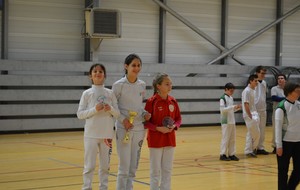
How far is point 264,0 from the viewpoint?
20078 mm

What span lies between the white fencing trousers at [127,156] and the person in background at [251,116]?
4.66m

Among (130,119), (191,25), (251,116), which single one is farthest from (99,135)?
(191,25)

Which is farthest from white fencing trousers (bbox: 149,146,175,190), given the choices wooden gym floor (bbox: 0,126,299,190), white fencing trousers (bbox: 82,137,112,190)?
wooden gym floor (bbox: 0,126,299,190)

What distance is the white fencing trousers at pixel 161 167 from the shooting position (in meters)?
6.05

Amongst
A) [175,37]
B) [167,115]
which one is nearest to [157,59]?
[175,37]

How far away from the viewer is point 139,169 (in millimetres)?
8844

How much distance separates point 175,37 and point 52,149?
818 centimetres

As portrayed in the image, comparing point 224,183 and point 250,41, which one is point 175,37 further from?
point 224,183

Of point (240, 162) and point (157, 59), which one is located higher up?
point (157, 59)

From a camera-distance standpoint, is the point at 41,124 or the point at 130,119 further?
the point at 41,124

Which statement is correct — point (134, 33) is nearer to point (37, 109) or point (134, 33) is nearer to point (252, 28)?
point (37, 109)

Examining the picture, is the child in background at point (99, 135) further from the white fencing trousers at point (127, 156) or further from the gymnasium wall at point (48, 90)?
the gymnasium wall at point (48, 90)

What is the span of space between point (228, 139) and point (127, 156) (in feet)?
14.4

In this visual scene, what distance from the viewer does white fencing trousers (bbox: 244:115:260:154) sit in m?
10.4
